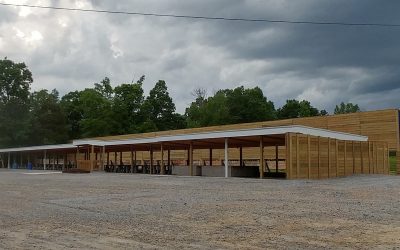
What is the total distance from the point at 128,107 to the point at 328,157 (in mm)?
57850

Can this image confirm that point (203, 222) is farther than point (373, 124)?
No

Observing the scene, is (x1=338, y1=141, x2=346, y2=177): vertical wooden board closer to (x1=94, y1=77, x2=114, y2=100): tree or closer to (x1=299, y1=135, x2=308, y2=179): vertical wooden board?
(x1=299, y1=135, x2=308, y2=179): vertical wooden board

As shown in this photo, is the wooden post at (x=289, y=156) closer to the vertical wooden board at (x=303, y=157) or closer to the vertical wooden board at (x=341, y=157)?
the vertical wooden board at (x=303, y=157)

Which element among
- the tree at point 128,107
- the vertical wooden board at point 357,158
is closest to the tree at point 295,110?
the tree at point 128,107

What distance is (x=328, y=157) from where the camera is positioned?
28.4 metres

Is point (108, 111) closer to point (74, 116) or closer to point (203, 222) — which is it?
point (74, 116)

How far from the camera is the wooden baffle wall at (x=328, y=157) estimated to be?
25781mm

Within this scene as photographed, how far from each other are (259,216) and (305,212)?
131 centimetres

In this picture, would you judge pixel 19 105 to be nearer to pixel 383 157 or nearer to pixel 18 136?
pixel 18 136

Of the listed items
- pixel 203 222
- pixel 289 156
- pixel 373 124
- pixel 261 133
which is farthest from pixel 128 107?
pixel 203 222

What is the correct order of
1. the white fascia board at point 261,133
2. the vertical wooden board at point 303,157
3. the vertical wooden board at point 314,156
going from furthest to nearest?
1. the vertical wooden board at point 314,156
2. the white fascia board at point 261,133
3. the vertical wooden board at point 303,157

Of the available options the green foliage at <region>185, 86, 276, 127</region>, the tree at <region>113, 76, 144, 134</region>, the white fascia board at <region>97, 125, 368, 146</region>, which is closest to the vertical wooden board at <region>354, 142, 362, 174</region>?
the white fascia board at <region>97, 125, 368, 146</region>

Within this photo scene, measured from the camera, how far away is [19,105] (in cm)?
7544

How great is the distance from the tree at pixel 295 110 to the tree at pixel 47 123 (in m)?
39.4
